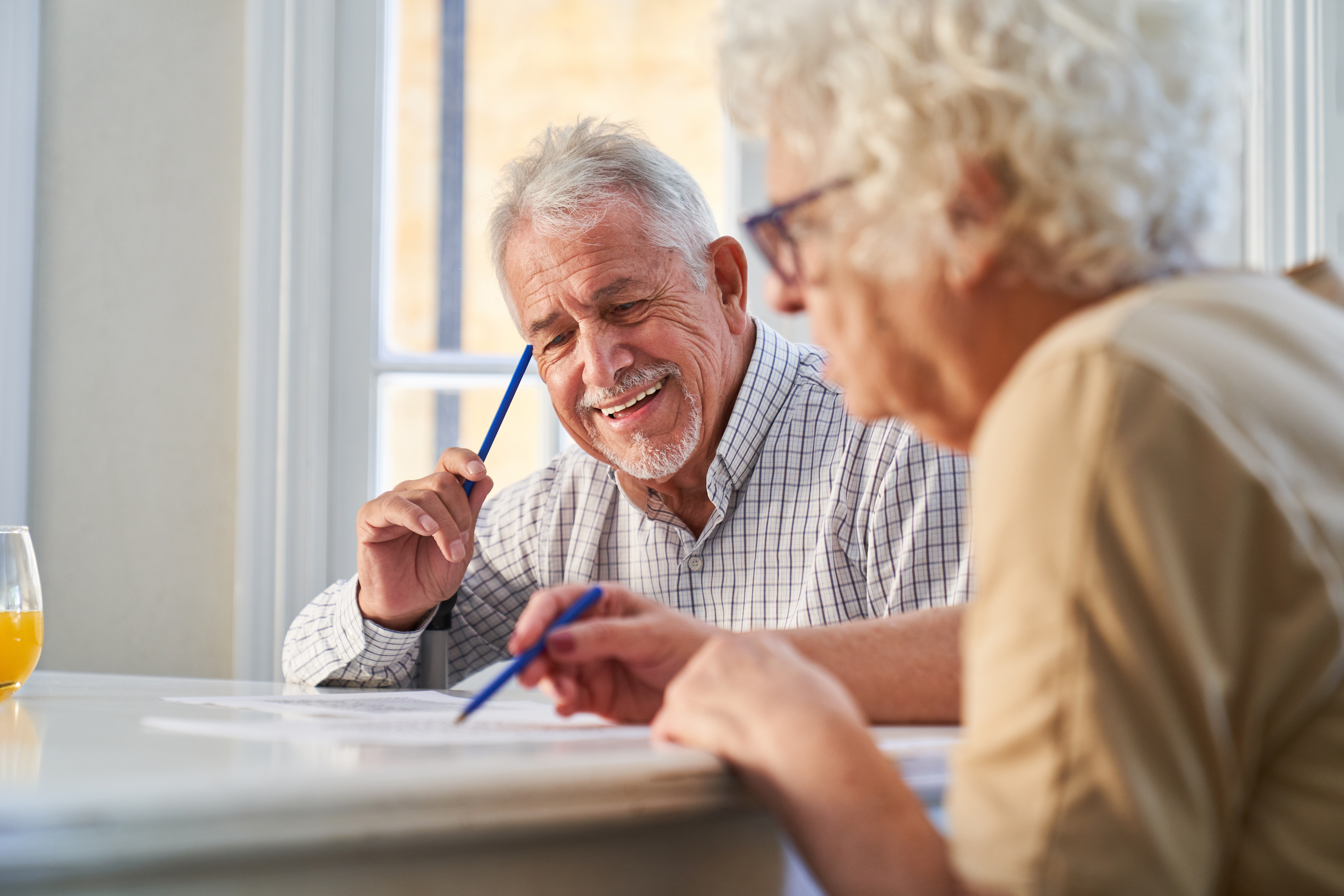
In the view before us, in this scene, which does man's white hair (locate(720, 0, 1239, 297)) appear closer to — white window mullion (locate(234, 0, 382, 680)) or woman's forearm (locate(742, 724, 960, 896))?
woman's forearm (locate(742, 724, 960, 896))

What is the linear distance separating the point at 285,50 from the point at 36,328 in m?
0.65

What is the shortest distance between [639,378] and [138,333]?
0.96m

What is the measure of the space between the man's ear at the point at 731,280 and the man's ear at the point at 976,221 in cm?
97

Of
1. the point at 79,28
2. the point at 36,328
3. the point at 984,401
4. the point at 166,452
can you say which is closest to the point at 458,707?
the point at 984,401

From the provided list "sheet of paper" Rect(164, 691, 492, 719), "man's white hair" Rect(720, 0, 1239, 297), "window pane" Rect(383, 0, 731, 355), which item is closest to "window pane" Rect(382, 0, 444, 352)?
"window pane" Rect(383, 0, 731, 355)

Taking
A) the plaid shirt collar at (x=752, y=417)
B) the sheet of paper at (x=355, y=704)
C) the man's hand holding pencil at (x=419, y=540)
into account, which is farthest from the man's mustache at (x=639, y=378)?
the sheet of paper at (x=355, y=704)

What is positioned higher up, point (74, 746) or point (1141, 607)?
point (1141, 607)

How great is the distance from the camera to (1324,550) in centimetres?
48

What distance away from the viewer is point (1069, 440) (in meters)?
0.48

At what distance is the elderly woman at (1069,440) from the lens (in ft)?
1.53

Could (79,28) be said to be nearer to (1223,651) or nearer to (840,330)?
(840,330)

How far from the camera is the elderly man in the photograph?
4.55 feet

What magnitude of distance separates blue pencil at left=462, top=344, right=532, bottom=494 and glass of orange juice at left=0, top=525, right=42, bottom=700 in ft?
1.72

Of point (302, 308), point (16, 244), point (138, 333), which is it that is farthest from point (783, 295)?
point (16, 244)
